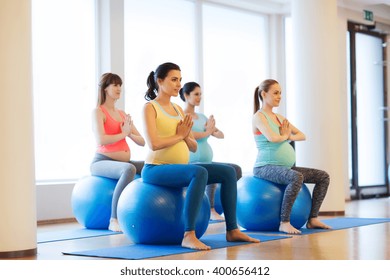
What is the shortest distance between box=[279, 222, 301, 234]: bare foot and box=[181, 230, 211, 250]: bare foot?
1124 mm

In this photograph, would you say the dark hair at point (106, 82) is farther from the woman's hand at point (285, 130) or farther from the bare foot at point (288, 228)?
the bare foot at point (288, 228)

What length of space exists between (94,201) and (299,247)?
1.94 metres

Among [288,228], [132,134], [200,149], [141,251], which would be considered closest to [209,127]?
[200,149]

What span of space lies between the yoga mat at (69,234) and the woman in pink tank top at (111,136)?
0.14 m

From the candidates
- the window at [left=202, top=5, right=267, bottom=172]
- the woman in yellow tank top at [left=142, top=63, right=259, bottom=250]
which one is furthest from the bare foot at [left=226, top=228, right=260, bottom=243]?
the window at [left=202, top=5, right=267, bottom=172]

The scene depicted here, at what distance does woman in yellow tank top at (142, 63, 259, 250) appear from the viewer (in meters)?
4.49

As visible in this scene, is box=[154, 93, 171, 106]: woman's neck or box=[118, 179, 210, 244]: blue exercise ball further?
box=[154, 93, 171, 106]: woman's neck

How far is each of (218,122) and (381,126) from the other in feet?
9.94

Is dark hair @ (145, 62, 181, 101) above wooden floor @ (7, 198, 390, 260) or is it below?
above

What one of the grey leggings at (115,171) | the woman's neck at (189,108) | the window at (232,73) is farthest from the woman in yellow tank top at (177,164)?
the window at (232,73)

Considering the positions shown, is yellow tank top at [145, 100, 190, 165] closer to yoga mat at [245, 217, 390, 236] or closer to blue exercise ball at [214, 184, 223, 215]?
yoga mat at [245, 217, 390, 236]

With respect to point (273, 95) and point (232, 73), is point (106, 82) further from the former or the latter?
point (232, 73)

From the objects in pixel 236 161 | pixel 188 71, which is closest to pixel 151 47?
pixel 188 71

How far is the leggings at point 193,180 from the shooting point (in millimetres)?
4465
